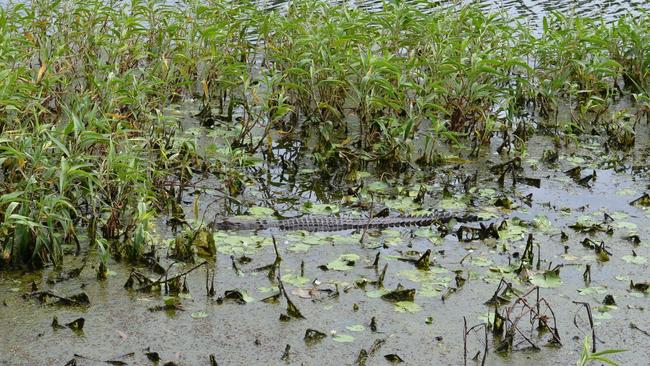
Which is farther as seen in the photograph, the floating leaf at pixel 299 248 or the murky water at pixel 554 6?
the murky water at pixel 554 6

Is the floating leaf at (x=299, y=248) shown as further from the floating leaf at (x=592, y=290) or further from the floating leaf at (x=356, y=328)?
the floating leaf at (x=592, y=290)

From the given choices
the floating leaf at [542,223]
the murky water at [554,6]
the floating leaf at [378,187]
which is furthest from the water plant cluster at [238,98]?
the murky water at [554,6]

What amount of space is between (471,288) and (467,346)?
2.00 ft

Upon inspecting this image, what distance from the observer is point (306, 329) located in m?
4.10

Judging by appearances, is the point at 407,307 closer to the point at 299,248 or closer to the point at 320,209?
the point at 299,248

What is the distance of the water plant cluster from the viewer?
15.8ft

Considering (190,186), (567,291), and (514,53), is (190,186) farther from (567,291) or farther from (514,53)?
(514,53)

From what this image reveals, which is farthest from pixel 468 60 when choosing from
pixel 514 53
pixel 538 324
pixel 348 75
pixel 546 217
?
pixel 538 324

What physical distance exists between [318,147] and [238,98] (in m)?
0.86

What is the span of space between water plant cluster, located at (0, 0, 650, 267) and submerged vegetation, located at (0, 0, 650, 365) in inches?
0.8

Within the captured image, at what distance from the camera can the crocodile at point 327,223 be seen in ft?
17.2

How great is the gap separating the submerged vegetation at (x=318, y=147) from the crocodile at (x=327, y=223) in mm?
86

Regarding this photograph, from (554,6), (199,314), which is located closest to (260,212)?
(199,314)

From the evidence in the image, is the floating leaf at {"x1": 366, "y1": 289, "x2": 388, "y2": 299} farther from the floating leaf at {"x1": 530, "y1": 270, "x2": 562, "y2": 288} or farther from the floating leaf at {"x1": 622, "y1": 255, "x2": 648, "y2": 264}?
the floating leaf at {"x1": 622, "y1": 255, "x2": 648, "y2": 264}
